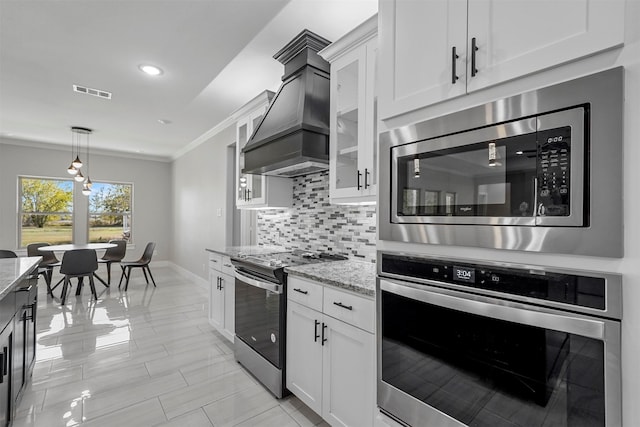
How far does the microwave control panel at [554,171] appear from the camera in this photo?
83 cm

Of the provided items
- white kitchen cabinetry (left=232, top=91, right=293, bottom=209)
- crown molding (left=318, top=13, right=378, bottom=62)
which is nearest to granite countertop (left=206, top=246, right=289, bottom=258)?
white kitchen cabinetry (left=232, top=91, right=293, bottom=209)

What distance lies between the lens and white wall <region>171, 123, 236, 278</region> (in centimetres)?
476

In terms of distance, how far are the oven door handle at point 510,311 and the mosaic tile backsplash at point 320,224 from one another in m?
1.17

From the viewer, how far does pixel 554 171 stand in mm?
849

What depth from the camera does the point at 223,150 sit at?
4801 mm

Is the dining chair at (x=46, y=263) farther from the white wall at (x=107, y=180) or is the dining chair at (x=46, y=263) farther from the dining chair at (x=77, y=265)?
the white wall at (x=107, y=180)

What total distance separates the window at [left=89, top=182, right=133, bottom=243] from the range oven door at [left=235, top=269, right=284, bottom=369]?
18.6 feet

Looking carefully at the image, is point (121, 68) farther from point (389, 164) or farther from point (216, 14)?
point (389, 164)

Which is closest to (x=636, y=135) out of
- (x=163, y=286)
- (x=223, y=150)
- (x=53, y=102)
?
(x=223, y=150)

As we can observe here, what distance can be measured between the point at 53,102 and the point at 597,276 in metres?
5.14

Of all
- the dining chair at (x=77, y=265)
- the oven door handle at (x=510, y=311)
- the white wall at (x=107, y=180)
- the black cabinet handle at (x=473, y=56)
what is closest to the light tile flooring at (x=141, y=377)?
the dining chair at (x=77, y=265)

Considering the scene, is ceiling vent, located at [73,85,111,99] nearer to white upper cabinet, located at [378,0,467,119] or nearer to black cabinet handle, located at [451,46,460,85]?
white upper cabinet, located at [378,0,467,119]

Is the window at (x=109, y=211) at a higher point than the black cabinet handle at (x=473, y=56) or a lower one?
lower

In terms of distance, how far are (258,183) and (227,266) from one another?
0.90 m
